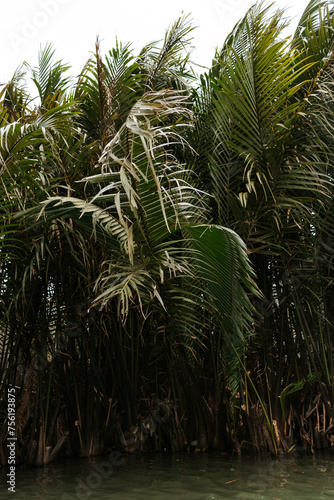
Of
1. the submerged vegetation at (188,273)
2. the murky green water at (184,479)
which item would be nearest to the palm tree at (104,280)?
the submerged vegetation at (188,273)

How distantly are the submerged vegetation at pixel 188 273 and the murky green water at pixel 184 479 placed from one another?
17 cm

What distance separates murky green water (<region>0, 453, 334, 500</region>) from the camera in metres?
2.73

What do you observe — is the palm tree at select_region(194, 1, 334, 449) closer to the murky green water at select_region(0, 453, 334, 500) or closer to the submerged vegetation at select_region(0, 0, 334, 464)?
the submerged vegetation at select_region(0, 0, 334, 464)

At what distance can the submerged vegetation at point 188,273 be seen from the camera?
9.67 ft

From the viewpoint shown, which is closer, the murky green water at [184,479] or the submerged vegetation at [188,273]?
the murky green water at [184,479]

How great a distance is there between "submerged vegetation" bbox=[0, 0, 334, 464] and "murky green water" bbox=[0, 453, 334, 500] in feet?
0.54

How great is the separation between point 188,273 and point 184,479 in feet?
4.31

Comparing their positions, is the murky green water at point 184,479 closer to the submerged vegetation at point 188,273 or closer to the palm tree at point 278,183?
the submerged vegetation at point 188,273

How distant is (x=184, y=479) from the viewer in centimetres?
306

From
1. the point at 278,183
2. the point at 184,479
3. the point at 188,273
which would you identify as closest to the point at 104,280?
the point at 188,273

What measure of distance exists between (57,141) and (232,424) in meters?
2.37

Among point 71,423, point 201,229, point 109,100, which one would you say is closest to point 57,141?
point 109,100

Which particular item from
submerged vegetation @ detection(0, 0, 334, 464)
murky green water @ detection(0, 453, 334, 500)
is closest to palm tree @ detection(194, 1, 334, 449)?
submerged vegetation @ detection(0, 0, 334, 464)

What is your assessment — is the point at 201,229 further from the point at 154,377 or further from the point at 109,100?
the point at 154,377
